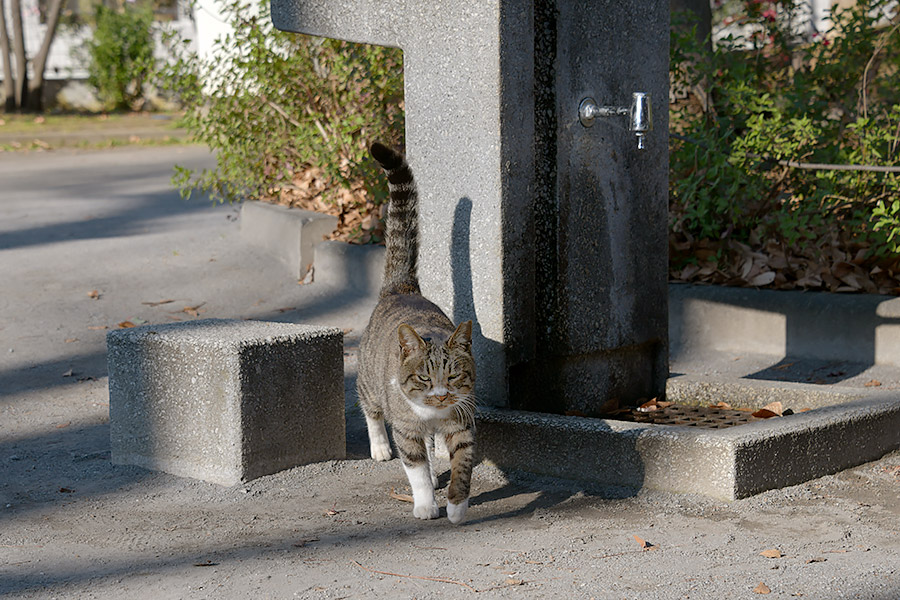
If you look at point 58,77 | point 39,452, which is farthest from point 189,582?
point 58,77

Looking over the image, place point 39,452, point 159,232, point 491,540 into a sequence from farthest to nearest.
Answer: point 159,232 < point 39,452 < point 491,540

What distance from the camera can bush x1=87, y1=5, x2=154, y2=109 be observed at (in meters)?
25.2

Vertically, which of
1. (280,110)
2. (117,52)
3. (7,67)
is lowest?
(280,110)

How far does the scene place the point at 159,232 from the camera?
9.95 metres

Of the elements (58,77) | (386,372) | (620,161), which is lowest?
(386,372)

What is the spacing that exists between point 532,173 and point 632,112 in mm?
495

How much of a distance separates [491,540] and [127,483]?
A: 1.63 meters

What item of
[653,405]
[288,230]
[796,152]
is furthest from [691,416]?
[288,230]

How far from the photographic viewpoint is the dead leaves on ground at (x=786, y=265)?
660cm

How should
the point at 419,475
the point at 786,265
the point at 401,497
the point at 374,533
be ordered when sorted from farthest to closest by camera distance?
the point at 786,265
the point at 401,497
the point at 419,475
the point at 374,533

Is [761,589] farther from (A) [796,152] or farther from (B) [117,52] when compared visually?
(B) [117,52]

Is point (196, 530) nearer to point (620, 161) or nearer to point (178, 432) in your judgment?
point (178, 432)

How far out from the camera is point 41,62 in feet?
76.4

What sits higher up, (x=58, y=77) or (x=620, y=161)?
(x=58, y=77)
